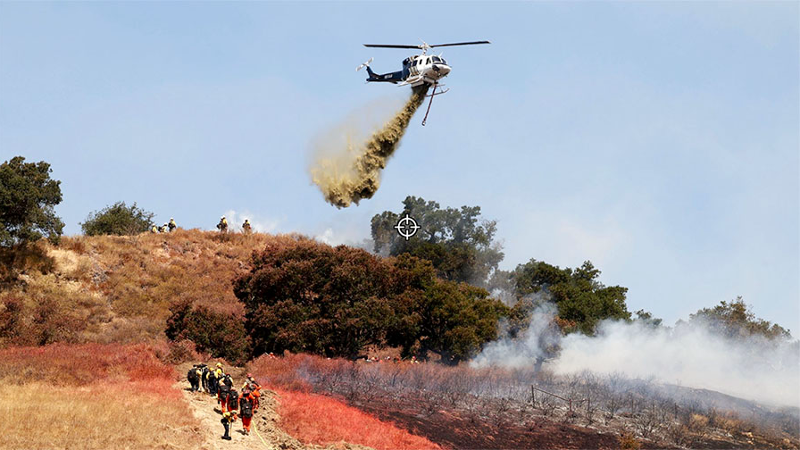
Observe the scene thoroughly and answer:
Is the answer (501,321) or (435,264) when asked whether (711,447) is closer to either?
(501,321)

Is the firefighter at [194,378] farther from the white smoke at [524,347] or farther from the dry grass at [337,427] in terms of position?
the white smoke at [524,347]

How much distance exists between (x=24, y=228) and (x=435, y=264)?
130ft

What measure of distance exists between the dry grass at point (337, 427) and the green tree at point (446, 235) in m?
47.7

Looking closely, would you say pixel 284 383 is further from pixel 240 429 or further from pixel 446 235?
pixel 446 235

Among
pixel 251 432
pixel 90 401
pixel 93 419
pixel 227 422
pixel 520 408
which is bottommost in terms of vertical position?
pixel 251 432

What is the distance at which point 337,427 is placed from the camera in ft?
100

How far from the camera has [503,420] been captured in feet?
121

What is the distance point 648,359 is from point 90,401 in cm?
3956

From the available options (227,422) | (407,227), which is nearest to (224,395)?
(227,422)

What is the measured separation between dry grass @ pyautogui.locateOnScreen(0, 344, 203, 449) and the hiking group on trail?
3.45ft

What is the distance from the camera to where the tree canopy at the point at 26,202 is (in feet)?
162

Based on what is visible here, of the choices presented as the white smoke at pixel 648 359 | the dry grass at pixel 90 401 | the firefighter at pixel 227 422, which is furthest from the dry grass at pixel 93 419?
the white smoke at pixel 648 359

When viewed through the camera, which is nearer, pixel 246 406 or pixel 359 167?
pixel 246 406

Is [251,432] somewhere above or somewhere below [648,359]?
below
